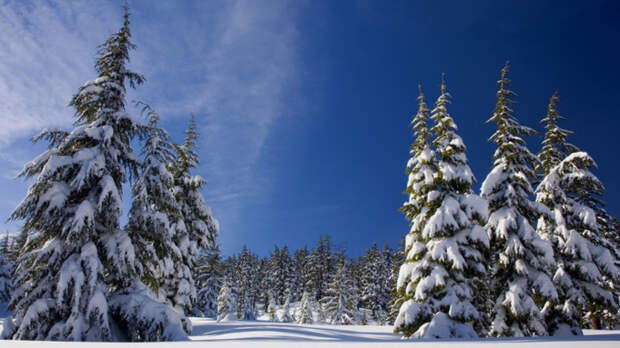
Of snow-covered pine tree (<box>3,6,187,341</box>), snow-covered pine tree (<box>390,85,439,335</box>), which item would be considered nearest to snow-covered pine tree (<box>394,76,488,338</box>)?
snow-covered pine tree (<box>390,85,439,335</box>)

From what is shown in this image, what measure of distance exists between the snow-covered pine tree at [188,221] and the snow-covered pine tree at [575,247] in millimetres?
21090

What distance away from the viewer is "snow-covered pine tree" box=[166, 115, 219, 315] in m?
21.8

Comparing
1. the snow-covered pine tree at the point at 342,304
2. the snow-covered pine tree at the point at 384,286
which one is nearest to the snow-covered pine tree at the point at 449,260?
the snow-covered pine tree at the point at 342,304

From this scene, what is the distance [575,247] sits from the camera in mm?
19578

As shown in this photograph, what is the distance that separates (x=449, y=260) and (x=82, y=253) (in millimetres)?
14868

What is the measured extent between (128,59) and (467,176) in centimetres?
1694

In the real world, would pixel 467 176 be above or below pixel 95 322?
above

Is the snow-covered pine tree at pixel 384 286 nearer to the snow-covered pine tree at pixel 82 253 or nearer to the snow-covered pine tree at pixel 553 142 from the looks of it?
the snow-covered pine tree at pixel 553 142

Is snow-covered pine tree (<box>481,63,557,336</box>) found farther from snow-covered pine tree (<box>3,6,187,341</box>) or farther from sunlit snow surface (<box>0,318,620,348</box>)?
snow-covered pine tree (<box>3,6,187,341</box>)

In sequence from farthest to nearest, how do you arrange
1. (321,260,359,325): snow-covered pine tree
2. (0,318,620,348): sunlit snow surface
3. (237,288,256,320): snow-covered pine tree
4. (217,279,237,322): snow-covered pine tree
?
1. (321,260,359,325): snow-covered pine tree
2. (217,279,237,322): snow-covered pine tree
3. (237,288,256,320): snow-covered pine tree
4. (0,318,620,348): sunlit snow surface

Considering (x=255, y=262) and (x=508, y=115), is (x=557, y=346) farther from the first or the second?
(x=255, y=262)

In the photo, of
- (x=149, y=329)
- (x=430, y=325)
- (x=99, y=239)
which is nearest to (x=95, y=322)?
(x=149, y=329)

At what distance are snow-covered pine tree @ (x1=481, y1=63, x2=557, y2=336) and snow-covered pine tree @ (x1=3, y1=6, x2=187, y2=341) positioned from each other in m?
15.7

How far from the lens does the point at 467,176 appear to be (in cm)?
1780
